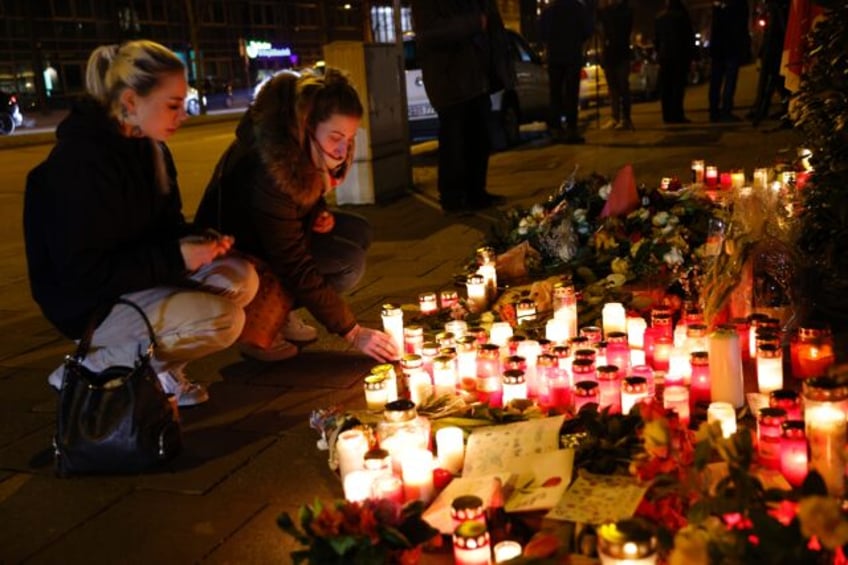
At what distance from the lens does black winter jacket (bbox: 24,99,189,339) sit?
10.2ft

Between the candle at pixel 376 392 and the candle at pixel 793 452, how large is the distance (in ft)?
4.41

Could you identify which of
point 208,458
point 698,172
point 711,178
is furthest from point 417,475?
point 698,172

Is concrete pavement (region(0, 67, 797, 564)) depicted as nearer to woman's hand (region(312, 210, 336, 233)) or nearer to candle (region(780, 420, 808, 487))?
woman's hand (region(312, 210, 336, 233))

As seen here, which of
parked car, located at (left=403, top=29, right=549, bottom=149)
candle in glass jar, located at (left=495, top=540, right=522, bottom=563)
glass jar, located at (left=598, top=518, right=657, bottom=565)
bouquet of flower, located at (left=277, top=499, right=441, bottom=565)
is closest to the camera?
glass jar, located at (left=598, top=518, right=657, bottom=565)

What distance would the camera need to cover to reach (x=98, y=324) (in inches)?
126

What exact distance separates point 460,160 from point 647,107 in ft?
35.3

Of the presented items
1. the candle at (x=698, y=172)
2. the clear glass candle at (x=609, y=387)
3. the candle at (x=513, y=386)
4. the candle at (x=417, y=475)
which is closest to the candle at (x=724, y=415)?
the clear glass candle at (x=609, y=387)

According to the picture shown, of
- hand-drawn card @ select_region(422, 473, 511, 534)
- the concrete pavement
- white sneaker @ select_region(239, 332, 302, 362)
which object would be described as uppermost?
hand-drawn card @ select_region(422, 473, 511, 534)

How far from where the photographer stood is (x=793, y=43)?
18.0ft

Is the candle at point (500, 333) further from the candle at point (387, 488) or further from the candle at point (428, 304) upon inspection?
the candle at point (387, 488)

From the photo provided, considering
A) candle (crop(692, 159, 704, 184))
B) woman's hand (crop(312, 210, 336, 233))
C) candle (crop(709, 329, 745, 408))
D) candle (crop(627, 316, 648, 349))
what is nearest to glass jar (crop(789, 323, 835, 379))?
candle (crop(709, 329, 745, 408))

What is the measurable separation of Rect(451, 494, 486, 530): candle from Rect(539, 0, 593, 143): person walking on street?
9.64 meters

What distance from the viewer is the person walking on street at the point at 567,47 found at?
1105cm

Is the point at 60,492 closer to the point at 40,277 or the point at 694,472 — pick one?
the point at 40,277
